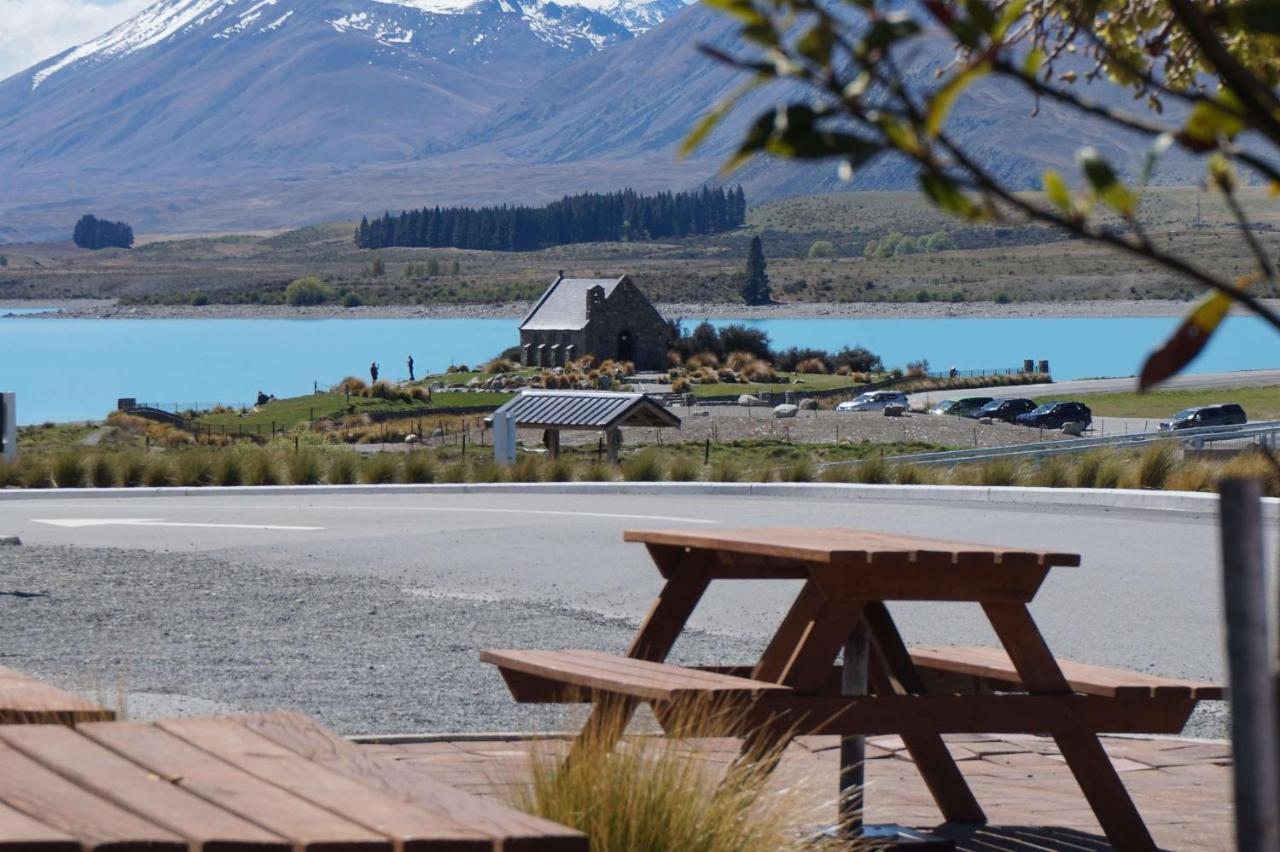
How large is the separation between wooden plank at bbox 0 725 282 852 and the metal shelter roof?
68.0 feet

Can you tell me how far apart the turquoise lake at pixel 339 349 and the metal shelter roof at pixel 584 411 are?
52.5 meters

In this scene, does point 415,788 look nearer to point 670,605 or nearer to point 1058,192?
point 1058,192

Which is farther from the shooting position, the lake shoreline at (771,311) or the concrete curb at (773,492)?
the lake shoreline at (771,311)

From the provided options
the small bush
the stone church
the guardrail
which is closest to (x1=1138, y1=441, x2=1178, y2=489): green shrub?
the small bush

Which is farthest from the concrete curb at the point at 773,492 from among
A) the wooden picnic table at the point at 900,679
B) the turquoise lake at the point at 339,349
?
the turquoise lake at the point at 339,349

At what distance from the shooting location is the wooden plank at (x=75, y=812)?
2250 millimetres

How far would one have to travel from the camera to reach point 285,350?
411 feet

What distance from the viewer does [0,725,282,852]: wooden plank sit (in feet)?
7.61

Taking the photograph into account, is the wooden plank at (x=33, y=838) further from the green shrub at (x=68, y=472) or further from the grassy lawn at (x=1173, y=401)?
the grassy lawn at (x=1173, y=401)

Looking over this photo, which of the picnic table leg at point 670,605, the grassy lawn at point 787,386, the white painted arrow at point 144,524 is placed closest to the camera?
the picnic table leg at point 670,605

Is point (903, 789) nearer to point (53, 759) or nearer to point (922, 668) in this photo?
point (922, 668)

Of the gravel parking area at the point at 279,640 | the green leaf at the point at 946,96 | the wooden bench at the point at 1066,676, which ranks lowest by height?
the gravel parking area at the point at 279,640

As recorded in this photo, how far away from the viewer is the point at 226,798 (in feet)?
8.44

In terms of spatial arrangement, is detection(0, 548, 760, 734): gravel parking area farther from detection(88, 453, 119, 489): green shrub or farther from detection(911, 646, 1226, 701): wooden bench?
detection(88, 453, 119, 489): green shrub
